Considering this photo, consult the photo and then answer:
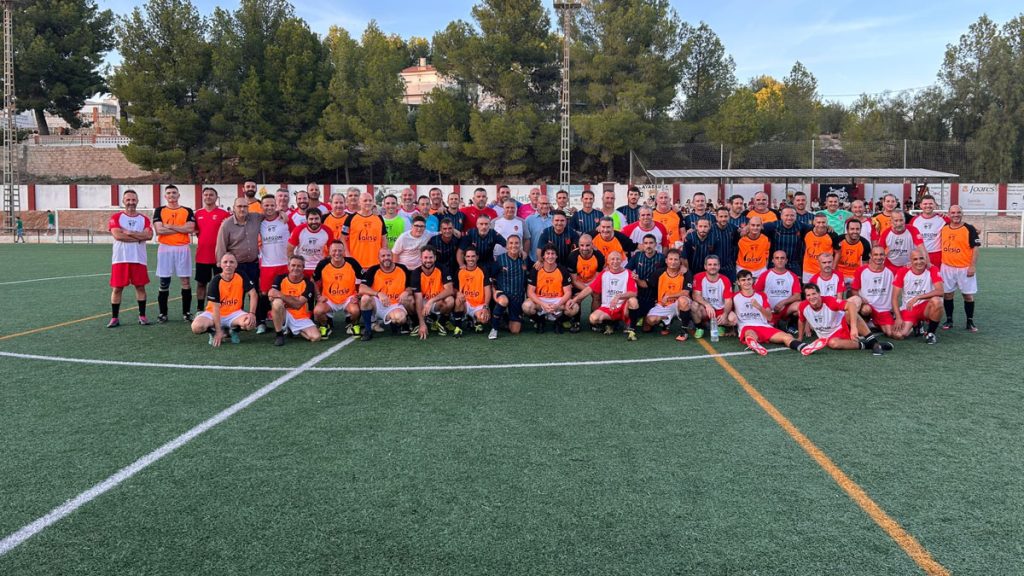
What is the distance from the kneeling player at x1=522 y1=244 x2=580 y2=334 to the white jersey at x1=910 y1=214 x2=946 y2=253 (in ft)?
14.6

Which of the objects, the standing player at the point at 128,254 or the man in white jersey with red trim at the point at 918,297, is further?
the standing player at the point at 128,254

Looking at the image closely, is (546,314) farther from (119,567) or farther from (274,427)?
(119,567)

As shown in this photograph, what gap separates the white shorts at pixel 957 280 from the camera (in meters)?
8.09

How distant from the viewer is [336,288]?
774 cm

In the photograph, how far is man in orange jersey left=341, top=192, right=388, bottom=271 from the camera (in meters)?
8.16

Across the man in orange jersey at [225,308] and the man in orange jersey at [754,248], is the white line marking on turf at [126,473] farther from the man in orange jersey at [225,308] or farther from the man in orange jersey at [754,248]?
the man in orange jersey at [754,248]

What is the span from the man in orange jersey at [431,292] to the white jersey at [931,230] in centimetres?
582

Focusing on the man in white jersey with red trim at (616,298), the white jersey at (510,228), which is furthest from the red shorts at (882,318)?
the white jersey at (510,228)

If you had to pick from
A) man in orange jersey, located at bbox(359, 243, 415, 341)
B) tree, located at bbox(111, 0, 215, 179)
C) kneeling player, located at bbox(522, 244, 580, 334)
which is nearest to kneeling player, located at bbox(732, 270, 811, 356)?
kneeling player, located at bbox(522, 244, 580, 334)

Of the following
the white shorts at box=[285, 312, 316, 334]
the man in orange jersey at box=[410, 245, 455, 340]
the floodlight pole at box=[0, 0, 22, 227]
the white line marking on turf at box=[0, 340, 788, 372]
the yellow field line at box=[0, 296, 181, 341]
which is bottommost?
the white line marking on turf at box=[0, 340, 788, 372]

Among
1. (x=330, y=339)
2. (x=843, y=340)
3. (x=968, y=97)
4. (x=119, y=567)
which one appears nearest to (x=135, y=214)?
(x=330, y=339)

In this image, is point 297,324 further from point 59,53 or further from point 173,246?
point 59,53

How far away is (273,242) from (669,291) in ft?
15.2

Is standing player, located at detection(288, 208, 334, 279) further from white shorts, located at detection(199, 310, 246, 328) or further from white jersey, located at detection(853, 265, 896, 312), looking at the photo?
white jersey, located at detection(853, 265, 896, 312)
